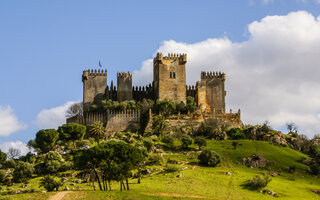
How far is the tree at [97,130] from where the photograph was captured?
11188 centimetres

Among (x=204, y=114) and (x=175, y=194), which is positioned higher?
(x=204, y=114)

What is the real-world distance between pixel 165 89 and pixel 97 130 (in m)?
23.6

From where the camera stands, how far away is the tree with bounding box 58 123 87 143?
111875mm

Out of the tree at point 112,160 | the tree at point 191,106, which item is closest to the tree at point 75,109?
the tree at point 191,106

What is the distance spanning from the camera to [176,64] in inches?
5064

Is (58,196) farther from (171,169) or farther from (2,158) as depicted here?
(2,158)

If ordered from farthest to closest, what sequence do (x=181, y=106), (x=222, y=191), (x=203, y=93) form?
(x=203, y=93) < (x=181, y=106) < (x=222, y=191)

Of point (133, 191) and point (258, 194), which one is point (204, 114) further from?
point (133, 191)

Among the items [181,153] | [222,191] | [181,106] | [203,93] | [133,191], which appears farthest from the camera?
[203,93]

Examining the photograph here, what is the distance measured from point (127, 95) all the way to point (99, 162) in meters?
56.3

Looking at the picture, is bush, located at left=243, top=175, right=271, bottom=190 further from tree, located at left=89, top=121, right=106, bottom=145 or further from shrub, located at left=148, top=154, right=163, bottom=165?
tree, located at left=89, top=121, right=106, bottom=145

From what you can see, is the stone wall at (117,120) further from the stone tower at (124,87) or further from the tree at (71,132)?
the tree at (71,132)

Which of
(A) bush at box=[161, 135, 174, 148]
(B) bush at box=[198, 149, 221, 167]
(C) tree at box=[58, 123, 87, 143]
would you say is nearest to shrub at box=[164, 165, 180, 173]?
(B) bush at box=[198, 149, 221, 167]

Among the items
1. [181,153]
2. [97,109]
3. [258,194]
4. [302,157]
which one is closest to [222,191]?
[258,194]
